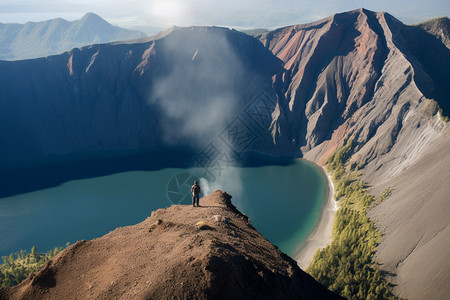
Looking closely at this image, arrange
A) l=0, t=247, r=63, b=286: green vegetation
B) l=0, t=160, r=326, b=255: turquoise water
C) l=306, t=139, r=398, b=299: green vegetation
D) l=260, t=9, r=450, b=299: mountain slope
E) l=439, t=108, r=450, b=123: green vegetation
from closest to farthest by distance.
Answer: l=306, t=139, r=398, b=299: green vegetation < l=0, t=247, r=63, b=286: green vegetation < l=260, t=9, r=450, b=299: mountain slope < l=0, t=160, r=326, b=255: turquoise water < l=439, t=108, r=450, b=123: green vegetation

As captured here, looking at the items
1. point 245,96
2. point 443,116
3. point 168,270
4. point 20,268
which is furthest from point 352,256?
point 245,96

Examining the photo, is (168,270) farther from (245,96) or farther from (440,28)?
(440,28)

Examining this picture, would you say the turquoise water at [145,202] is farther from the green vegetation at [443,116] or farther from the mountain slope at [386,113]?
the green vegetation at [443,116]

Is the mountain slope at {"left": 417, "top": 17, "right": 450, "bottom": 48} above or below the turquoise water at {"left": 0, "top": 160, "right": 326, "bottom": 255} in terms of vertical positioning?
above

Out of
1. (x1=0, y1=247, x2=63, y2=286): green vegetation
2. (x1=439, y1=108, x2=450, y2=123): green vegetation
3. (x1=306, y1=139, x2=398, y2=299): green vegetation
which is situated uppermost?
(x1=0, y1=247, x2=63, y2=286): green vegetation

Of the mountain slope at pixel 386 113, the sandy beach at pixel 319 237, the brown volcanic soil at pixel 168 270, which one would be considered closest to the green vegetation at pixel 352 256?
the sandy beach at pixel 319 237

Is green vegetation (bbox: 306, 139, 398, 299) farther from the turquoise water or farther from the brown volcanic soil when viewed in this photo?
the brown volcanic soil

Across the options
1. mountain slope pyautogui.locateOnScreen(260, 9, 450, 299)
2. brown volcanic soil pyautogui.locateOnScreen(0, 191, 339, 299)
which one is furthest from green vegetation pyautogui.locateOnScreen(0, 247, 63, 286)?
mountain slope pyautogui.locateOnScreen(260, 9, 450, 299)
